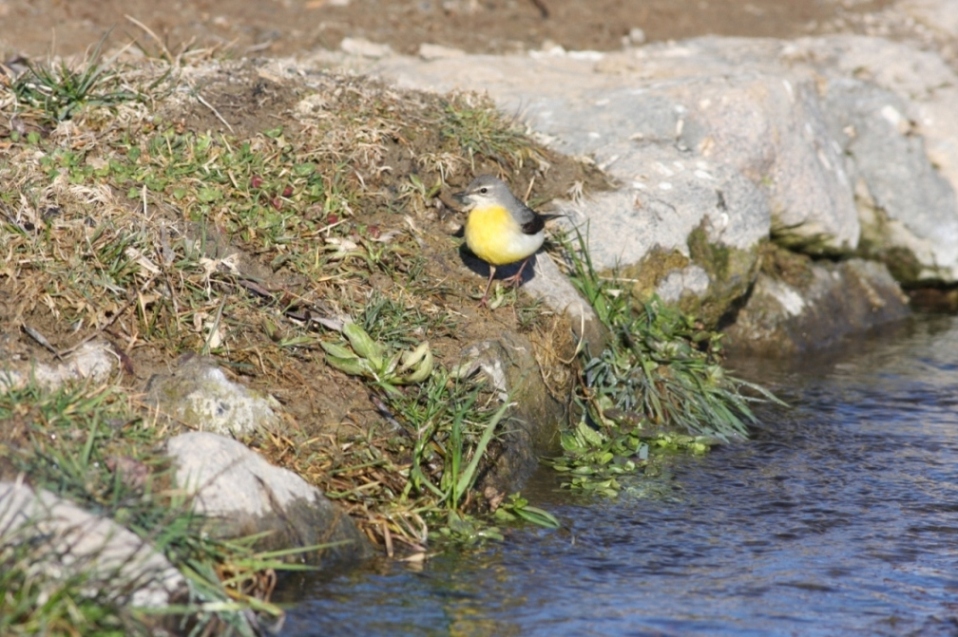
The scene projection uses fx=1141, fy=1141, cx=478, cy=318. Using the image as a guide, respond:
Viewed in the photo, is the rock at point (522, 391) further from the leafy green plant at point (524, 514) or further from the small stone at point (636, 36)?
the small stone at point (636, 36)

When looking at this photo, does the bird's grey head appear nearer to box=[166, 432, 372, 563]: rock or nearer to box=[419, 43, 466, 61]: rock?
box=[166, 432, 372, 563]: rock

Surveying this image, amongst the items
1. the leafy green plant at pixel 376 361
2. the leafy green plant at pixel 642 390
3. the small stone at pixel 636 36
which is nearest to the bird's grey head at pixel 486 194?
the leafy green plant at pixel 642 390

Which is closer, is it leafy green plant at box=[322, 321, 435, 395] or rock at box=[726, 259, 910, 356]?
leafy green plant at box=[322, 321, 435, 395]

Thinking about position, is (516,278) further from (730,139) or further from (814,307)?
(814,307)

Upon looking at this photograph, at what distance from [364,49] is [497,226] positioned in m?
5.02

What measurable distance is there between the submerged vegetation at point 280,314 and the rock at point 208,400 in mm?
107

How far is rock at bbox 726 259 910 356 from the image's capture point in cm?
948

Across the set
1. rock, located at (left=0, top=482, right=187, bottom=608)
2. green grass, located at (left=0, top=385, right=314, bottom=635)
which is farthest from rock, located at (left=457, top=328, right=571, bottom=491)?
rock, located at (left=0, top=482, right=187, bottom=608)

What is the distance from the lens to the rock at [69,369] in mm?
5039

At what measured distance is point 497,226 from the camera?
658 centimetres

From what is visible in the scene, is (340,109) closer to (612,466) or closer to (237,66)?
(237,66)

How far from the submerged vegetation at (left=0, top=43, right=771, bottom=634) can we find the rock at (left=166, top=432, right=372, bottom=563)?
0.30 ft

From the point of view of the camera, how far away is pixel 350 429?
566cm

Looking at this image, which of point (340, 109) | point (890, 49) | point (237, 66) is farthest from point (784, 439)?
point (890, 49)
